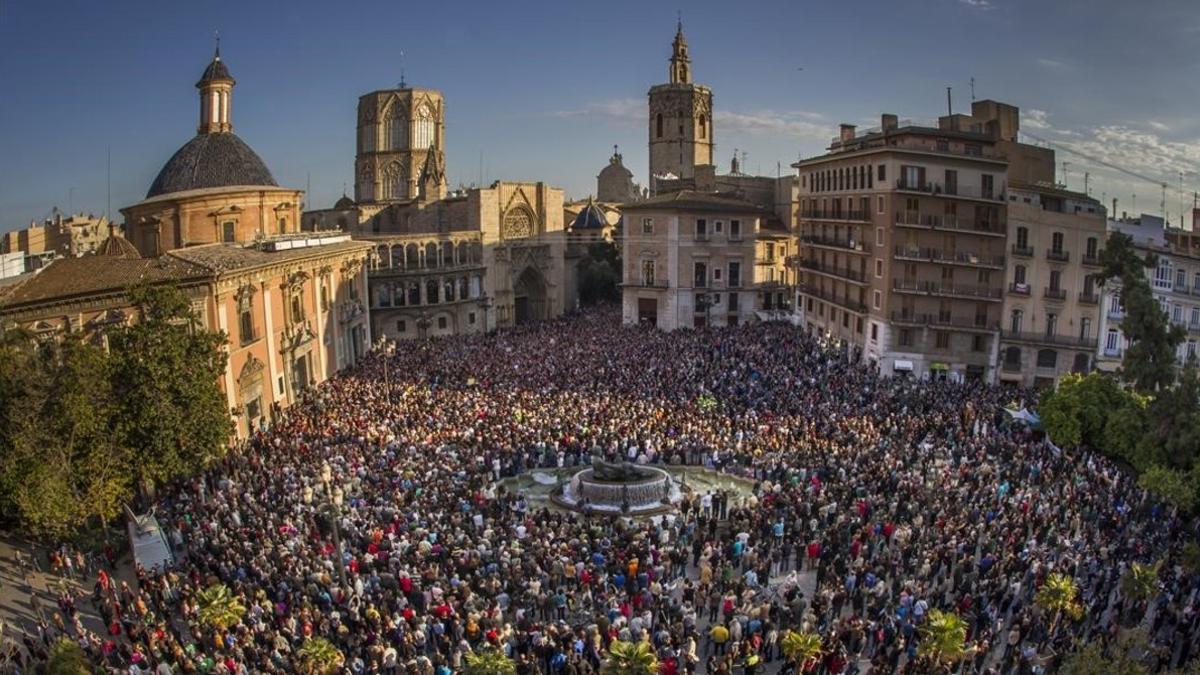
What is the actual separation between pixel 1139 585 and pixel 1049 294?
25.9m

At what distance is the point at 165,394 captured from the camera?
79.8 ft

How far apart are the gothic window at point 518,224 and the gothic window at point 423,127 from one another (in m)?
20.1

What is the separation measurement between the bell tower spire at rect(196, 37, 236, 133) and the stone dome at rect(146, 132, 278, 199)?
1208mm

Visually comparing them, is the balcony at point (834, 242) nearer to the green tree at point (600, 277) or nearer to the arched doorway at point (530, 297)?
the green tree at point (600, 277)

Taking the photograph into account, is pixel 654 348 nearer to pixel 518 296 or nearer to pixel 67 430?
pixel 67 430

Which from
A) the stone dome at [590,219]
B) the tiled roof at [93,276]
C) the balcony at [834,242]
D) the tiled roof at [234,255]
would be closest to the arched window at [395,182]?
the stone dome at [590,219]

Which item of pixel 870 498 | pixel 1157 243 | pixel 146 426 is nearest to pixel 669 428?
pixel 870 498

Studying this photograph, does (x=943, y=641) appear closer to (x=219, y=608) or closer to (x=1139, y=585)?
(x=1139, y=585)

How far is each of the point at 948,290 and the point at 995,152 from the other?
25.1 feet

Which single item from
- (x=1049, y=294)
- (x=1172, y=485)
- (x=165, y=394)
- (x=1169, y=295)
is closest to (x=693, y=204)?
(x=1049, y=294)

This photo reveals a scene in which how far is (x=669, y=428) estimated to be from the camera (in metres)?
30.6

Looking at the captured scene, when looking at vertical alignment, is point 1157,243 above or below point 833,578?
above

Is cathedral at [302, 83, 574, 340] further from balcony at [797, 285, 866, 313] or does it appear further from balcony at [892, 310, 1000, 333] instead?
balcony at [892, 310, 1000, 333]

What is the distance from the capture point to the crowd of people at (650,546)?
55.1ft
